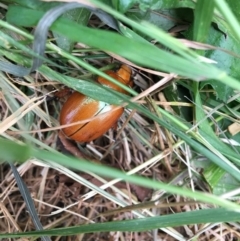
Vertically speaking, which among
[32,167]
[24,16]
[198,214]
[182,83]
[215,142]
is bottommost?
[32,167]

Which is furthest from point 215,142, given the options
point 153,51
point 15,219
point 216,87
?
point 15,219

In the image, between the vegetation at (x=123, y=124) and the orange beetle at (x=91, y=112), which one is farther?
the orange beetle at (x=91, y=112)

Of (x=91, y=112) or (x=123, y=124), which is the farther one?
(x=123, y=124)

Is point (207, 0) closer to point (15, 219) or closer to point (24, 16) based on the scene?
point (24, 16)

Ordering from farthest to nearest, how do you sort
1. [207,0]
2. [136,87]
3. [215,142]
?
[136,87], [215,142], [207,0]

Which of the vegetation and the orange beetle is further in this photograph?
the orange beetle

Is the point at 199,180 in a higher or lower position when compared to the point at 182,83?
lower

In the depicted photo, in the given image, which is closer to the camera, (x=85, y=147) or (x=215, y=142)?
(x=215, y=142)

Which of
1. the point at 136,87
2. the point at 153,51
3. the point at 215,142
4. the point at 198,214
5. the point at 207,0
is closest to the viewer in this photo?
the point at 153,51
